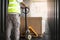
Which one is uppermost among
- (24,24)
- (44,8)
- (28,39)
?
(44,8)

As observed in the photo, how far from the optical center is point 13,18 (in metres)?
1.34

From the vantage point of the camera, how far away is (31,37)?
136 cm

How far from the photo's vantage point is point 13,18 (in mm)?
1342

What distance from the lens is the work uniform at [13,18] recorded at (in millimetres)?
1341

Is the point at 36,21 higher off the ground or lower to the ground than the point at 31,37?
higher

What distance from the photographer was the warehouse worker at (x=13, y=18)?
1.34 metres

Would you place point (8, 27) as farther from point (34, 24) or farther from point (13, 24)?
point (34, 24)

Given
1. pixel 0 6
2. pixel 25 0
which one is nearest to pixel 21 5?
pixel 25 0

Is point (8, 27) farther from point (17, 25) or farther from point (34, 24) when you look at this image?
point (34, 24)

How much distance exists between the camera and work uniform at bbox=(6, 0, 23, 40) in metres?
1.34

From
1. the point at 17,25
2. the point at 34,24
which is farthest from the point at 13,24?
the point at 34,24

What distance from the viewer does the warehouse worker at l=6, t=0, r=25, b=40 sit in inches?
52.8

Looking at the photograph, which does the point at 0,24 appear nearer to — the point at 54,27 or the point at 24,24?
the point at 24,24

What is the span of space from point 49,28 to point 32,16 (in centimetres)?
16
